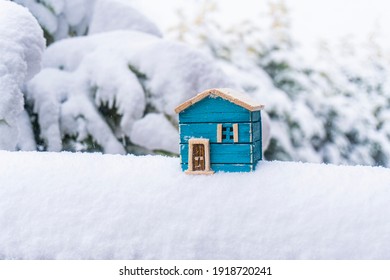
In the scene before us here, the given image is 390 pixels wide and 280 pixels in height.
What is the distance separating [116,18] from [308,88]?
63.9 inches

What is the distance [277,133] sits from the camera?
405cm

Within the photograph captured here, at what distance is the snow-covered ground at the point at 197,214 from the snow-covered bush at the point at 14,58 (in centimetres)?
48

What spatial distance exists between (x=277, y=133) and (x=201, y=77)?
1.05 meters

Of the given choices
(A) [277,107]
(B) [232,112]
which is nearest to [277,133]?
(A) [277,107]

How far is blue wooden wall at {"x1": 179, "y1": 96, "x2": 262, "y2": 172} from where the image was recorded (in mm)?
2035

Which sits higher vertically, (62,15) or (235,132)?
(62,15)

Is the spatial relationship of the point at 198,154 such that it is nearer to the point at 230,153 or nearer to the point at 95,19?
the point at 230,153

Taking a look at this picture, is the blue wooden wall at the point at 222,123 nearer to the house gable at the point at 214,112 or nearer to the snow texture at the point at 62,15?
the house gable at the point at 214,112

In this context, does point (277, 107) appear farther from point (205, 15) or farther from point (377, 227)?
point (377, 227)

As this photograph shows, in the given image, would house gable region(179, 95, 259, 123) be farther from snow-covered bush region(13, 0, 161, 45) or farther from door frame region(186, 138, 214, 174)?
snow-covered bush region(13, 0, 161, 45)

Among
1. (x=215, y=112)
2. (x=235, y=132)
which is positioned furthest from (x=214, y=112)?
(x=235, y=132)

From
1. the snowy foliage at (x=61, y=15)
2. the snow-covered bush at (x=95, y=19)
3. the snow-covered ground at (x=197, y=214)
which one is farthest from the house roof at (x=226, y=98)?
the snow-covered bush at (x=95, y=19)

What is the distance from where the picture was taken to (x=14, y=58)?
8.54 ft

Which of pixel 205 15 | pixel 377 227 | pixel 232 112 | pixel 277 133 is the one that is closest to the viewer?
pixel 377 227
